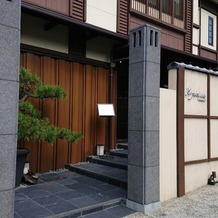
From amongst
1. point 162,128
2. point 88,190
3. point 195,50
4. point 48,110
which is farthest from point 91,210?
point 195,50

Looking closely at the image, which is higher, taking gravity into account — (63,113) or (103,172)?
(63,113)

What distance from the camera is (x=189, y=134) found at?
573 cm

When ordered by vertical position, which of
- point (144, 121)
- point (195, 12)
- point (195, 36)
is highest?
point (195, 12)

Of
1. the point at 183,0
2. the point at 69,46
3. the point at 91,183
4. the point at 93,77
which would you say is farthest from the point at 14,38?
the point at 183,0

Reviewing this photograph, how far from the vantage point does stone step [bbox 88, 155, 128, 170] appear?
21.9ft

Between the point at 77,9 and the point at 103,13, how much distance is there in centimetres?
93

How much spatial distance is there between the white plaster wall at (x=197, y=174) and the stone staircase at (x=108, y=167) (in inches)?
51.0

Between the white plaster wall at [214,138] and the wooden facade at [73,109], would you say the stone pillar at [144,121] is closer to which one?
the white plaster wall at [214,138]

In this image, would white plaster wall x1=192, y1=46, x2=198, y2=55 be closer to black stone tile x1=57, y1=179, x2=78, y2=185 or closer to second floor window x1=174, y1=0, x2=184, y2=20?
second floor window x1=174, y1=0, x2=184, y2=20

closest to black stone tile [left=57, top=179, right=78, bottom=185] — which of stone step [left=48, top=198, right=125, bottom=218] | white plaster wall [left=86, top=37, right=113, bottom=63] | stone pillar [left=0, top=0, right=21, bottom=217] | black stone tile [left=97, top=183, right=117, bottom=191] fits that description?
black stone tile [left=97, top=183, right=117, bottom=191]

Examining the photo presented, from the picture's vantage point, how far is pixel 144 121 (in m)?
4.64

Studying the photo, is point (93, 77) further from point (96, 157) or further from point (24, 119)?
point (24, 119)

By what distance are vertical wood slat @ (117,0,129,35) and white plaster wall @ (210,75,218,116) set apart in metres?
2.93

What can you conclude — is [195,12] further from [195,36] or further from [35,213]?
[35,213]
